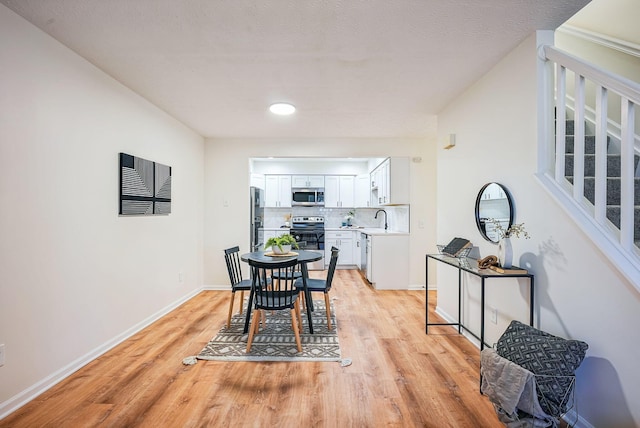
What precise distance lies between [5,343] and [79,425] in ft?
2.20

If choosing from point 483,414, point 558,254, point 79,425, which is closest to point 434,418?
point 483,414

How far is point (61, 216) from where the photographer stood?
7.25ft

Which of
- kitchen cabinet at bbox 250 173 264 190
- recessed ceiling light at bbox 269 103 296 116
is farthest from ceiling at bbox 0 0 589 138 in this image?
kitchen cabinet at bbox 250 173 264 190

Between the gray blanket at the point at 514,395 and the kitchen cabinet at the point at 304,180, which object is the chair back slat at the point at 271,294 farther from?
the kitchen cabinet at the point at 304,180

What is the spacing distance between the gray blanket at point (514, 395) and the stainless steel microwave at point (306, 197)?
5.59 metres

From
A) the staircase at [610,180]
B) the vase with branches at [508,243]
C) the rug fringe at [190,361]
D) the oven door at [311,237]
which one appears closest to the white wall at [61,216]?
the rug fringe at [190,361]

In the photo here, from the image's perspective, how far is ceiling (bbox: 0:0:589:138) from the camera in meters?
1.82

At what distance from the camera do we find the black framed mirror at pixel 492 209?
7.68 feet

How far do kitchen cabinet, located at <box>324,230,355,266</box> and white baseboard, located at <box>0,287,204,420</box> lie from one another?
13.4ft

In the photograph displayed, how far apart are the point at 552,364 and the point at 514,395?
0.86 ft

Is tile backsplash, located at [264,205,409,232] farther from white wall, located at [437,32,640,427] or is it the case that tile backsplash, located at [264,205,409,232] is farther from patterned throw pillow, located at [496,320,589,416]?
patterned throw pillow, located at [496,320,589,416]

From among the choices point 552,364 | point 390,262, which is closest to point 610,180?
point 552,364

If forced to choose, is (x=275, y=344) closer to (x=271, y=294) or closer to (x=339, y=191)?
(x=271, y=294)

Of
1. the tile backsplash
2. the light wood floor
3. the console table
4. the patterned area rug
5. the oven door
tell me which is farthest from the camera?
the tile backsplash
